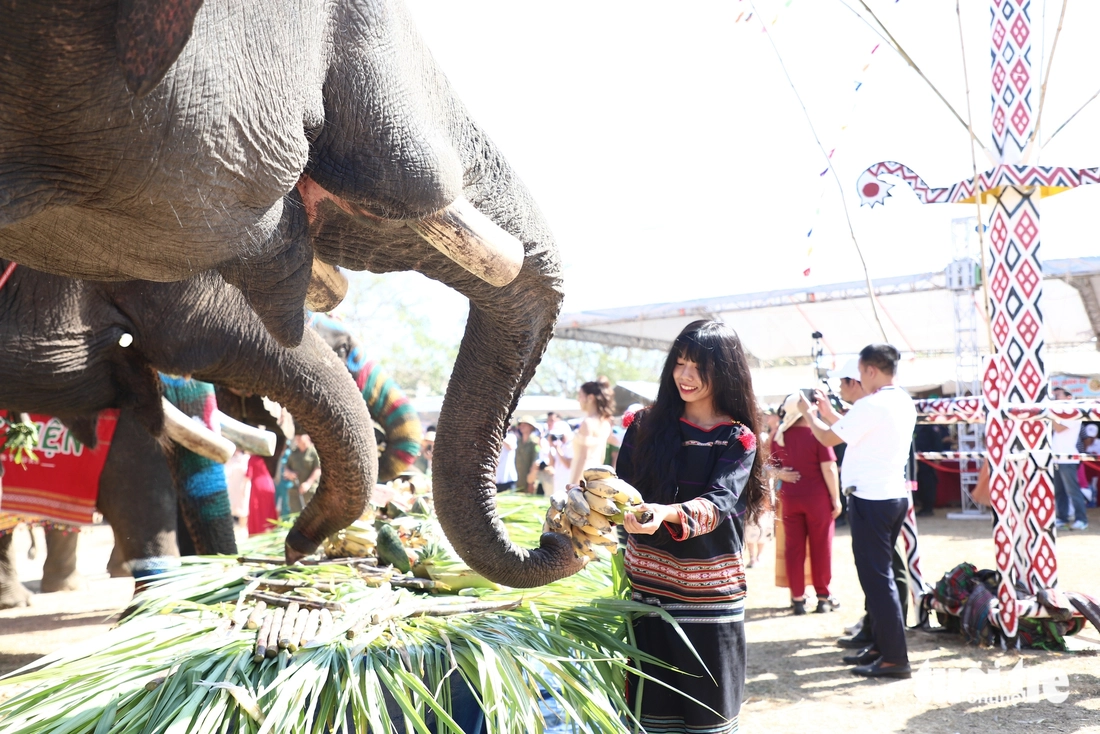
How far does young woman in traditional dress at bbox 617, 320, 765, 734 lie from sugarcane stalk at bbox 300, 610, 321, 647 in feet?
3.07

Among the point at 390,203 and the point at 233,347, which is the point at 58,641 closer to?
the point at 233,347

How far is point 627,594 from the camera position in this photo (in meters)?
3.15

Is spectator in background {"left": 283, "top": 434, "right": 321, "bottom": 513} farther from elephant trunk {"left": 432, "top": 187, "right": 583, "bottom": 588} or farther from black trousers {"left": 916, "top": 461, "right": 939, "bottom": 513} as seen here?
black trousers {"left": 916, "top": 461, "right": 939, "bottom": 513}

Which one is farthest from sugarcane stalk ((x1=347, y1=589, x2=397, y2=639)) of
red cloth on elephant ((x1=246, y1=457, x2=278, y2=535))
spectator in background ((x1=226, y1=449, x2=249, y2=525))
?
spectator in background ((x1=226, y1=449, x2=249, y2=525))

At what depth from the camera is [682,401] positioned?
2771 mm

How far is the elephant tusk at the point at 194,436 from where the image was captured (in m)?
3.86

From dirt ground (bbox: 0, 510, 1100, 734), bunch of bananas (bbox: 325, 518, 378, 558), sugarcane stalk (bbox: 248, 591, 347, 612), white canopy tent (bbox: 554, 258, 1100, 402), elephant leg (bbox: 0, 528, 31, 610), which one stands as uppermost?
white canopy tent (bbox: 554, 258, 1100, 402)

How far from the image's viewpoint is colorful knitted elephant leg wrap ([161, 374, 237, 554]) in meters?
4.12

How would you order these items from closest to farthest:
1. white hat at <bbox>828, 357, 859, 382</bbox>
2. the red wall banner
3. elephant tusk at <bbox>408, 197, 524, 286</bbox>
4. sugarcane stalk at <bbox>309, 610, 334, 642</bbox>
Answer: elephant tusk at <bbox>408, 197, 524, 286</bbox>, sugarcane stalk at <bbox>309, 610, 334, 642</bbox>, the red wall banner, white hat at <bbox>828, 357, 859, 382</bbox>

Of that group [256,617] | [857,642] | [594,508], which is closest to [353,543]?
[256,617]

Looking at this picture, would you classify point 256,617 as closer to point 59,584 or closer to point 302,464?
point 59,584

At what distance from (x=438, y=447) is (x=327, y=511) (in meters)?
1.02

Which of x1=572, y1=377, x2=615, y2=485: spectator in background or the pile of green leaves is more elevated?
x1=572, y1=377, x2=615, y2=485: spectator in background

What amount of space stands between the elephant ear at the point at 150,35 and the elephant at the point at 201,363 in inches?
85.9
